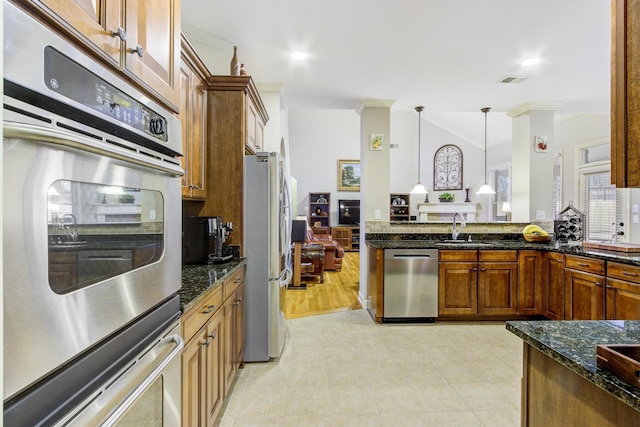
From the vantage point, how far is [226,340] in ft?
6.23

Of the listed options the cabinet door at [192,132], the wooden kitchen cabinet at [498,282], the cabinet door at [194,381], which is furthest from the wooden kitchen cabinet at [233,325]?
the wooden kitchen cabinet at [498,282]

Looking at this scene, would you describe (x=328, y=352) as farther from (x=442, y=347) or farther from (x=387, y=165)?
(x=387, y=165)

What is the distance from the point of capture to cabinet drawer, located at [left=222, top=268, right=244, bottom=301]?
1899 mm

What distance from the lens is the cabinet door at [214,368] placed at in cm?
155

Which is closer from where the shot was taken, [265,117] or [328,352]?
[328,352]

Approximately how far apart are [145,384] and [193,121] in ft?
5.63

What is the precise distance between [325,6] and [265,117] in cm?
134

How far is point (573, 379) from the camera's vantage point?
2.83 ft

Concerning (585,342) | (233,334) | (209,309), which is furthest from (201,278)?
(585,342)

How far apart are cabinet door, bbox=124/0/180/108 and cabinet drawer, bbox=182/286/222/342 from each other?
841 millimetres

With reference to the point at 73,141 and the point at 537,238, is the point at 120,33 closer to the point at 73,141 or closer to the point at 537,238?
the point at 73,141

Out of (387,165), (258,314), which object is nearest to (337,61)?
(387,165)

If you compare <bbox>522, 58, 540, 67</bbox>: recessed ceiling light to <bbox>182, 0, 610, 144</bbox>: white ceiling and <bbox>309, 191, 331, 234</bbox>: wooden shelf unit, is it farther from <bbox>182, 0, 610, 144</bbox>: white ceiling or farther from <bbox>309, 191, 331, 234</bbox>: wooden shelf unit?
<bbox>309, 191, 331, 234</bbox>: wooden shelf unit

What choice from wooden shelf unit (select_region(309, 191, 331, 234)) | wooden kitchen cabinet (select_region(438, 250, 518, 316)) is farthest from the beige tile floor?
wooden shelf unit (select_region(309, 191, 331, 234))
